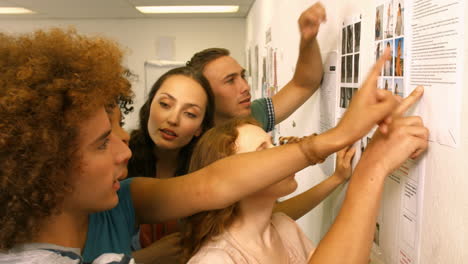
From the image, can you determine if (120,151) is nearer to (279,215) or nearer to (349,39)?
(279,215)

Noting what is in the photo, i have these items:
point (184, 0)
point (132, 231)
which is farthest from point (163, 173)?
point (184, 0)

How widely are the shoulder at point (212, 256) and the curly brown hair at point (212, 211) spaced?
0.18 feet

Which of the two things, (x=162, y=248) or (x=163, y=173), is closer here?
(x=162, y=248)

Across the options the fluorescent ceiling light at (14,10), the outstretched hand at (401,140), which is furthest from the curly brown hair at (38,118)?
the fluorescent ceiling light at (14,10)

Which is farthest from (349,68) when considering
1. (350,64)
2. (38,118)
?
(38,118)

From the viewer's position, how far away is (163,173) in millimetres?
1473

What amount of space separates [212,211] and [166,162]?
597 mm

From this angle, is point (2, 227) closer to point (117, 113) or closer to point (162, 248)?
point (117, 113)

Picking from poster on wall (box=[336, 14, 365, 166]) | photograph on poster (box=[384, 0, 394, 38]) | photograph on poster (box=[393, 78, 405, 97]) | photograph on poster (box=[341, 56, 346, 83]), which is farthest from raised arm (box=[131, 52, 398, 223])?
photograph on poster (box=[341, 56, 346, 83])

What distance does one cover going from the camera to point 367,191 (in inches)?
28.5

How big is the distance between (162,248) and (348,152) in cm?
64

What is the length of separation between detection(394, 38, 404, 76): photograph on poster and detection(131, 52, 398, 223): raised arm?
0.47 ft

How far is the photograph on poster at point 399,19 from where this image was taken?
2.64 ft

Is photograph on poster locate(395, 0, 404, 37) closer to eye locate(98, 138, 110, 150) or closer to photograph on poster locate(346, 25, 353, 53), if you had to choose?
photograph on poster locate(346, 25, 353, 53)
